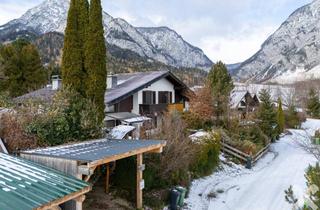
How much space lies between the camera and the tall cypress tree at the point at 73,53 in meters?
16.3

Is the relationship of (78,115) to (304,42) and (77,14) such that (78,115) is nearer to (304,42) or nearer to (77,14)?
(77,14)

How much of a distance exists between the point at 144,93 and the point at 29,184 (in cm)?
2137

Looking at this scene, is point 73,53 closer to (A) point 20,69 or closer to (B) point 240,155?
(B) point 240,155

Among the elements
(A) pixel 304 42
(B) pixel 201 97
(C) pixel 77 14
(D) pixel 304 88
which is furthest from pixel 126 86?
(A) pixel 304 42

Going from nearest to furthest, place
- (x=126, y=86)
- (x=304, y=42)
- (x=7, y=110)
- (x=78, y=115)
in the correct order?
(x=7, y=110) → (x=78, y=115) → (x=126, y=86) → (x=304, y=42)

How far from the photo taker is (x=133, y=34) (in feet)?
472

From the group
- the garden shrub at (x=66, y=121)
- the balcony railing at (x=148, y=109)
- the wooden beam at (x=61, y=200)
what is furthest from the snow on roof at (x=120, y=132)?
the balcony railing at (x=148, y=109)

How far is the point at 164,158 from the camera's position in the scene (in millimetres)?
15523

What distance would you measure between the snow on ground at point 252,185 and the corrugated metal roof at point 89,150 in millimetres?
4633

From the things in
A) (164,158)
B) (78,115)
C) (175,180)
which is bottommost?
(175,180)

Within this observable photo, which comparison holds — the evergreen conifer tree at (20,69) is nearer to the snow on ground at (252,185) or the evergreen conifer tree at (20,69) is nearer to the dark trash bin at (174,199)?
the snow on ground at (252,185)

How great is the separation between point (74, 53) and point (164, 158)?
6558 millimetres

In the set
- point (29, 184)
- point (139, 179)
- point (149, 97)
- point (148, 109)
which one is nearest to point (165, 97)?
point (149, 97)

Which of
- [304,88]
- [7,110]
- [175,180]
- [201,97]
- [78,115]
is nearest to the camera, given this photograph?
[7,110]
